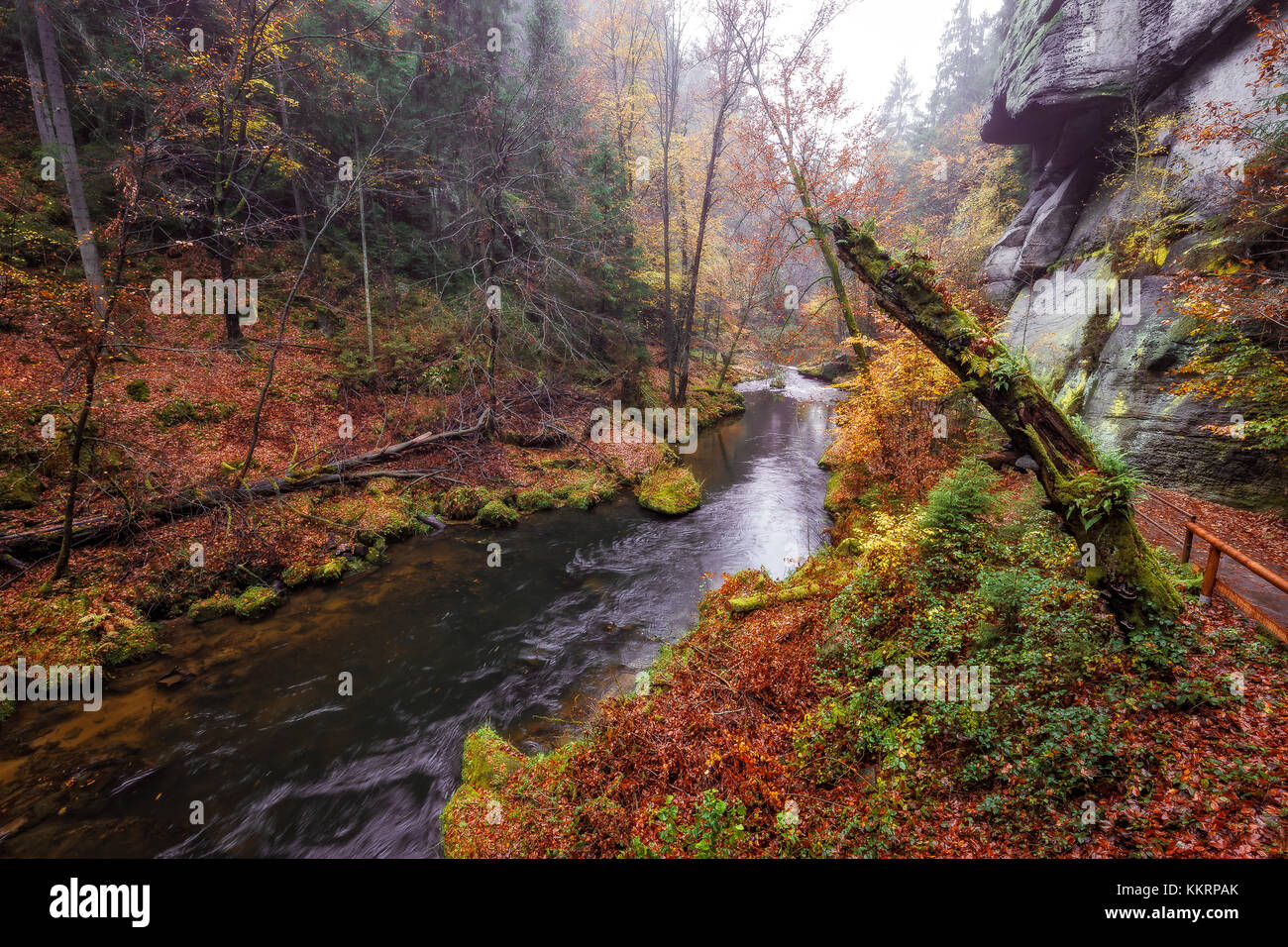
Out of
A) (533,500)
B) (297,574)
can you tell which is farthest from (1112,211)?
(297,574)

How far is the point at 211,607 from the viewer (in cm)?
764

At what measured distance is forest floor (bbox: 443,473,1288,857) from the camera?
122 inches

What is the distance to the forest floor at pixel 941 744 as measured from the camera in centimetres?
311

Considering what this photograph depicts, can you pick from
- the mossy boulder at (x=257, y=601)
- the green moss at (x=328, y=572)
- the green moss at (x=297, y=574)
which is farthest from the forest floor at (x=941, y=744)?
the green moss at (x=297, y=574)

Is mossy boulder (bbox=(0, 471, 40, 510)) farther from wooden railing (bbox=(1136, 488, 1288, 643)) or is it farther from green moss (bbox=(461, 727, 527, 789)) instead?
wooden railing (bbox=(1136, 488, 1288, 643))

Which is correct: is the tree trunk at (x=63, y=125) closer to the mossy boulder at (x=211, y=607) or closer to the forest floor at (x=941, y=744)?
the mossy boulder at (x=211, y=607)

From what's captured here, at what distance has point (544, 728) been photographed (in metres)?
6.15

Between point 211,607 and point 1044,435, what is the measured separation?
12217 mm

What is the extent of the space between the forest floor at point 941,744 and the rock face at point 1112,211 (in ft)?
15.8

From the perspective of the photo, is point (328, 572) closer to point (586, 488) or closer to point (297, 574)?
point (297, 574)
